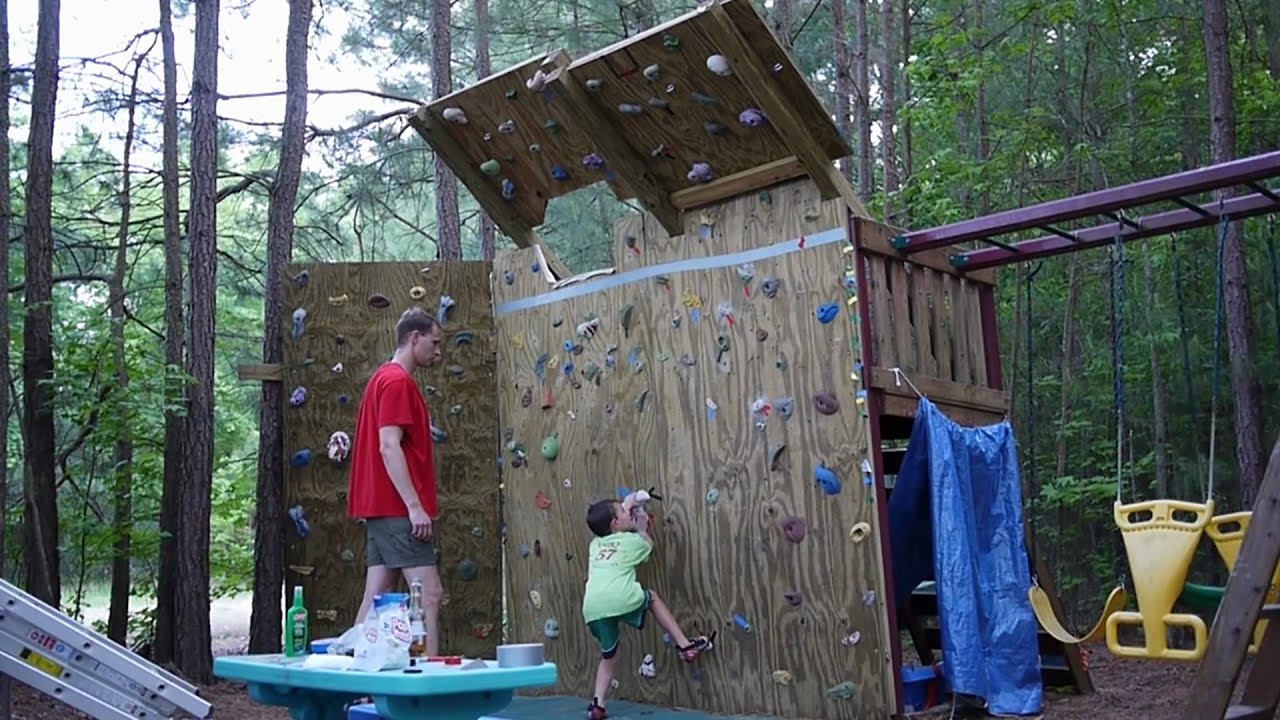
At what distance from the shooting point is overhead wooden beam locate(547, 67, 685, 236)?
6340 mm

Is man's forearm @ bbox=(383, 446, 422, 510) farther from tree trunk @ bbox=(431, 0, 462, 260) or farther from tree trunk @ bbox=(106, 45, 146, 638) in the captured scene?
tree trunk @ bbox=(431, 0, 462, 260)

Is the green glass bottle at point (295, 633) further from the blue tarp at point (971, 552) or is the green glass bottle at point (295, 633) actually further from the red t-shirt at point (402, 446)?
the blue tarp at point (971, 552)

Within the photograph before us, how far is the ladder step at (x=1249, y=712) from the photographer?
4375 millimetres

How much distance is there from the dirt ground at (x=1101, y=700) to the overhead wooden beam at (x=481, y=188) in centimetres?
311

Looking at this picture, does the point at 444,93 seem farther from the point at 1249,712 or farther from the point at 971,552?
the point at 1249,712

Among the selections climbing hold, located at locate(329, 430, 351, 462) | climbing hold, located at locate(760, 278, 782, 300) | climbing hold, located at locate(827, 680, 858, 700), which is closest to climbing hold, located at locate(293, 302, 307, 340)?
A: climbing hold, located at locate(329, 430, 351, 462)

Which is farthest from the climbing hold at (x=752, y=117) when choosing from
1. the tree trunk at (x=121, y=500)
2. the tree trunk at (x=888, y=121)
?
the tree trunk at (x=888, y=121)

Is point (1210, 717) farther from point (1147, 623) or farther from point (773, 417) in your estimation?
point (773, 417)

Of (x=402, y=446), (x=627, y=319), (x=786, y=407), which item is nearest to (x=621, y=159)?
(x=627, y=319)

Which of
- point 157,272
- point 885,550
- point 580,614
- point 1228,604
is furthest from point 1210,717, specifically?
point 157,272

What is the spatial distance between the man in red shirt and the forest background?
2357 mm

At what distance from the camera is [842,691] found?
5.50 m

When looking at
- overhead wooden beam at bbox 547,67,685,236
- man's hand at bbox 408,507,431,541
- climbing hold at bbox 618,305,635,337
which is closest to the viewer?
man's hand at bbox 408,507,431,541

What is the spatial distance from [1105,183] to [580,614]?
6.78 m
